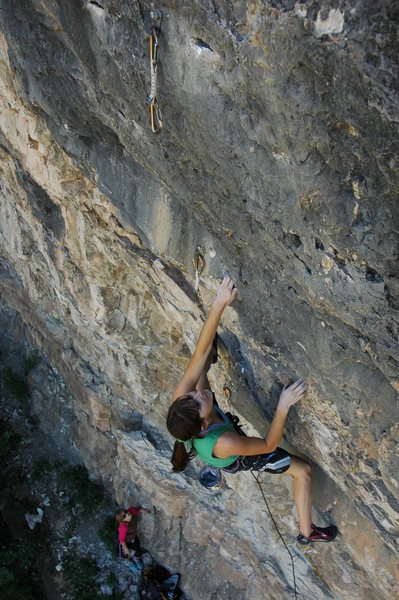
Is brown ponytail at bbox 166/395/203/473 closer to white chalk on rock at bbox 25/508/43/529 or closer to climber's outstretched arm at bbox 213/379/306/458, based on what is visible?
climber's outstretched arm at bbox 213/379/306/458

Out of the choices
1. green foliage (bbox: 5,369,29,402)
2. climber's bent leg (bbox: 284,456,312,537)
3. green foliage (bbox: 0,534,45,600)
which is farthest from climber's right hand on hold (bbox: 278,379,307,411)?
green foliage (bbox: 5,369,29,402)

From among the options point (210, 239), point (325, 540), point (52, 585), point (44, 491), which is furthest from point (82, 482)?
point (210, 239)

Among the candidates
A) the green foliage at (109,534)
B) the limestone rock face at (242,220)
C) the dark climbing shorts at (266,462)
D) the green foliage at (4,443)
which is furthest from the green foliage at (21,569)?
the dark climbing shorts at (266,462)

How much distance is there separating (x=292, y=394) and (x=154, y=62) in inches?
73.8

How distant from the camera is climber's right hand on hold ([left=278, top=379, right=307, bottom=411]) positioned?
2836 mm

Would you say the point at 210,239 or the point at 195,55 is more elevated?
A: the point at 195,55

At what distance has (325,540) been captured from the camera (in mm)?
3828

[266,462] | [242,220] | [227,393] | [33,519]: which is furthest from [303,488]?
[33,519]

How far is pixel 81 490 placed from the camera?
7312 mm

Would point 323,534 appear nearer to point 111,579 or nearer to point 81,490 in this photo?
point 111,579

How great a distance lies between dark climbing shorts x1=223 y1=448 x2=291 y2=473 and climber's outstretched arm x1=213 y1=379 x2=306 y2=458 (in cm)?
41

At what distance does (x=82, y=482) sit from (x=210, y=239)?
580 cm

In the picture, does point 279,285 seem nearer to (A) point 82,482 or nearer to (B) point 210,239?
(B) point 210,239

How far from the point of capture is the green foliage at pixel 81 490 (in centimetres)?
725
